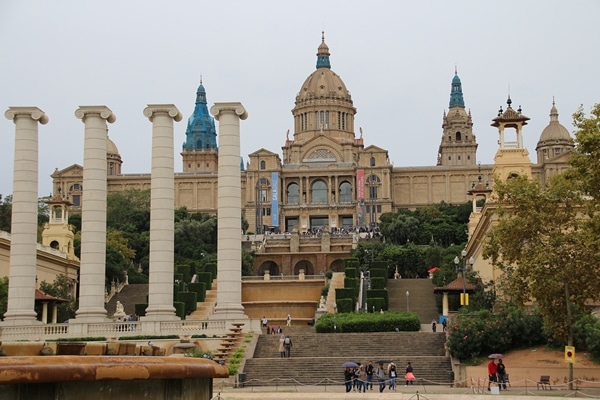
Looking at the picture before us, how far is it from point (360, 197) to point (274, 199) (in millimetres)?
13022

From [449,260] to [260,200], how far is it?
6667 cm

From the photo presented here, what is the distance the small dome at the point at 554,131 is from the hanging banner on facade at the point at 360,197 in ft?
121

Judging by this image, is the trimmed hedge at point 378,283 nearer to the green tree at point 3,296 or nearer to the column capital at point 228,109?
the column capital at point 228,109

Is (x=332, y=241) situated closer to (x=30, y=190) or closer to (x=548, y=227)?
(x=30, y=190)

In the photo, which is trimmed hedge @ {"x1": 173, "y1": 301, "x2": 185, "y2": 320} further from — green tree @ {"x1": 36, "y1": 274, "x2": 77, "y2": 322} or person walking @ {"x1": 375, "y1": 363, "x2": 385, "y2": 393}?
person walking @ {"x1": 375, "y1": 363, "x2": 385, "y2": 393}

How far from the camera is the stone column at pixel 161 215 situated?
4925 centimetres

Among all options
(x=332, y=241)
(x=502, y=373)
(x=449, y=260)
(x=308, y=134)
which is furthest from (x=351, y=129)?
(x=502, y=373)

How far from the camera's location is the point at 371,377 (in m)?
40.5

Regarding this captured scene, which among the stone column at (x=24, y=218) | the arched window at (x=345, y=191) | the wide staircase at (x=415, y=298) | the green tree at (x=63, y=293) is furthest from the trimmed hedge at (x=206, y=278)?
the arched window at (x=345, y=191)

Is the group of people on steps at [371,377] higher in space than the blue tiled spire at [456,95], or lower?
lower

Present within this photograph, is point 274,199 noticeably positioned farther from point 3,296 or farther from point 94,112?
point 94,112

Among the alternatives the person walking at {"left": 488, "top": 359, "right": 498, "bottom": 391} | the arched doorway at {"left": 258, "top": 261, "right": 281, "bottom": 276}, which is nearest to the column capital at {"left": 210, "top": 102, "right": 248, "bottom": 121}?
the person walking at {"left": 488, "top": 359, "right": 498, "bottom": 391}

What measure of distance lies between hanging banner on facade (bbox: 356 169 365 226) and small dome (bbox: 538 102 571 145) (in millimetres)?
36956

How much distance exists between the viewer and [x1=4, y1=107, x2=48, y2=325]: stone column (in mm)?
49219
